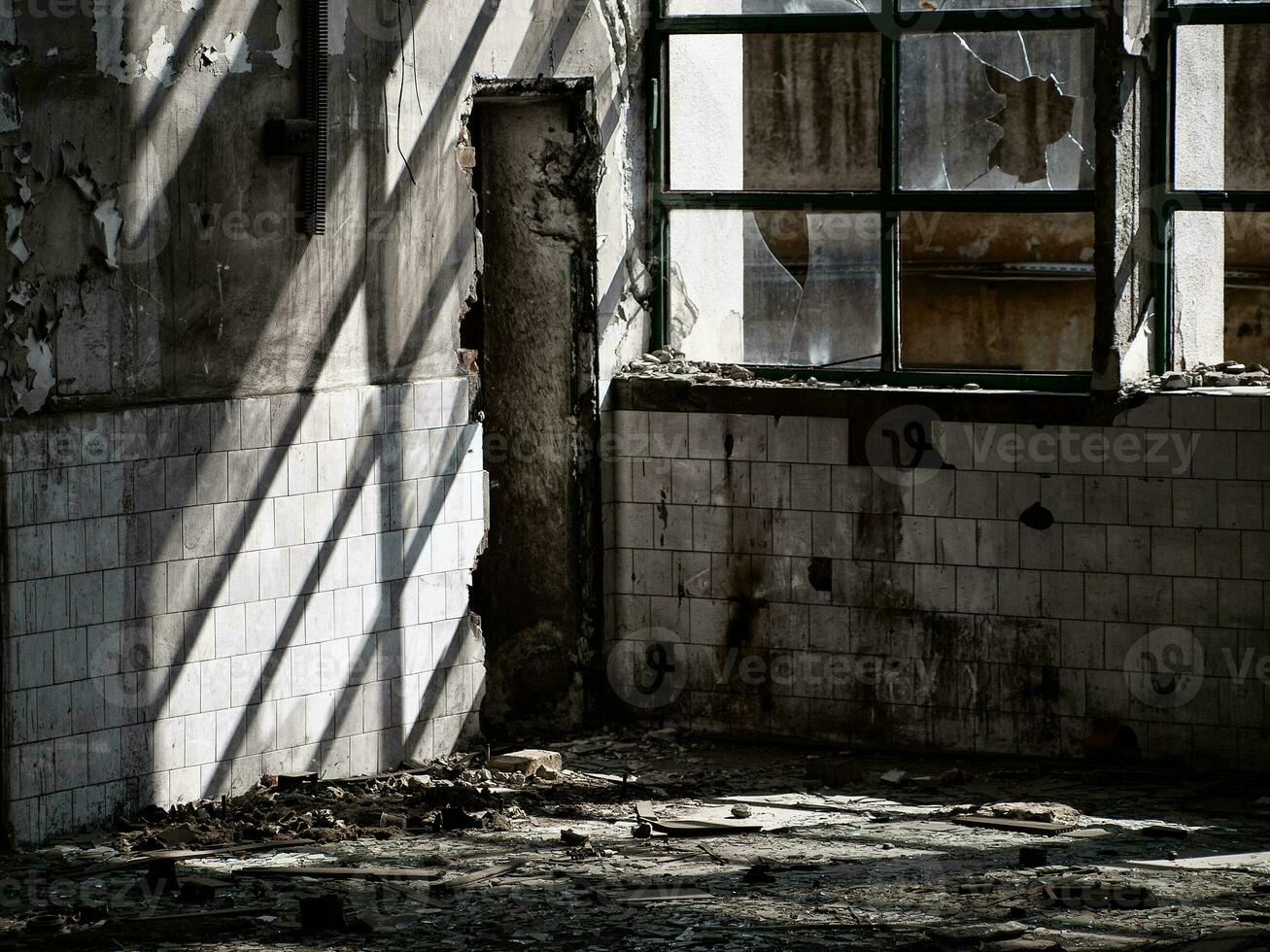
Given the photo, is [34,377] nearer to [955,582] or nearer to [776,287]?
[776,287]

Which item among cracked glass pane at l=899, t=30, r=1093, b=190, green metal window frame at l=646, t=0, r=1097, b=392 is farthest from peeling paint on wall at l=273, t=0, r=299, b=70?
cracked glass pane at l=899, t=30, r=1093, b=190

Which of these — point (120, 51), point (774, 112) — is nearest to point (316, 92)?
point (120, 51)

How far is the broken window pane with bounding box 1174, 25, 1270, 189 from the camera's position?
6.86 meters

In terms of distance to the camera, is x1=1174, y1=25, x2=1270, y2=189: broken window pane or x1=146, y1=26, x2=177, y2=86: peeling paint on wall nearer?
x1=146, y1=26, x2=177, y2=86: peeling paint on wall

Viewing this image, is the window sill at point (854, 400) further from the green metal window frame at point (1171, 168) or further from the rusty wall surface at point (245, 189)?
the green metal window frame at point (1171, 168)

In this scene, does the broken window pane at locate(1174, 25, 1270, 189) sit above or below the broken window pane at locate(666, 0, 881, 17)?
below

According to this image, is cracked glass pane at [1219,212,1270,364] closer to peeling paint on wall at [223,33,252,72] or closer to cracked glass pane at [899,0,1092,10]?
cracked glass pane at [899,0,1092,10]

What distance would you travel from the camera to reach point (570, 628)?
25.6 ft

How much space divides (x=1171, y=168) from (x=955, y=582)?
6.02 feet

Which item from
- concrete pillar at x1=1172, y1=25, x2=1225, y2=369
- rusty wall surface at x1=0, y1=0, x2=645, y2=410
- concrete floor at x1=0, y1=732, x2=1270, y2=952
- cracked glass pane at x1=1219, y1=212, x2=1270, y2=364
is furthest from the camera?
cracked glass pane at x1=1219, y1=212, x2=1270, y2=364

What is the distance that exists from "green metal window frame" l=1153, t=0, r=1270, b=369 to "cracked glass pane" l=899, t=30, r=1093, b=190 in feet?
0.90

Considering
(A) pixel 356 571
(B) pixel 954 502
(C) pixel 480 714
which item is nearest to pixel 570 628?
(C) pixel 480 714

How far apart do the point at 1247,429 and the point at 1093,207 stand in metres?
1.07

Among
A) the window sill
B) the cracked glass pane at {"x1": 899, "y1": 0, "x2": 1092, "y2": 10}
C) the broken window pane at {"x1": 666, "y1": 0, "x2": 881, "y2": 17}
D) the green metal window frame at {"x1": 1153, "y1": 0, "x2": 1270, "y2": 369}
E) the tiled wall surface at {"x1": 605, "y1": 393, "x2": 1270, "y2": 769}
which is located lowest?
the tiled wall surface at {"x1": 605, "y1": 393, "x2": 1270, "y2": 769}
